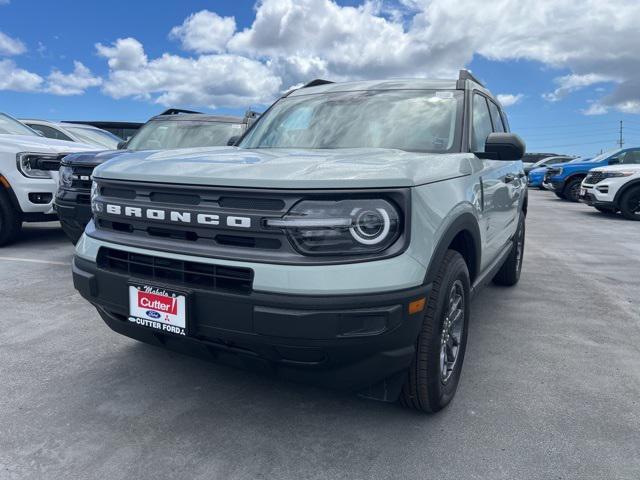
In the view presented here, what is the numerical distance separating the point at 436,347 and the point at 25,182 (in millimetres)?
5461

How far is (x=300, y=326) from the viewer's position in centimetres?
196

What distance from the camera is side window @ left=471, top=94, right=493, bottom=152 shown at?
3.29m

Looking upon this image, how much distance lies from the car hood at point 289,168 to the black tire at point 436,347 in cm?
45

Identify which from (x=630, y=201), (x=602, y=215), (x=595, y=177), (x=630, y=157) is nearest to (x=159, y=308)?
(x=630, y=201)

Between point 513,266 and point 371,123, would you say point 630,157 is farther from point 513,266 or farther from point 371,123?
point 371,123

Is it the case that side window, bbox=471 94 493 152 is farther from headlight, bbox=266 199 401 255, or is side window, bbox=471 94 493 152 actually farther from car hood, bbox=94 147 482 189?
headlight, bbox=266 199 401 255

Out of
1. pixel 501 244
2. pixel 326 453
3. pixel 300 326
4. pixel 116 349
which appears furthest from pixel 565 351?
pixel 116 349

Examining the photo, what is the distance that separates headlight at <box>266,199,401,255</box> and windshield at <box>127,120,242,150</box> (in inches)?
191

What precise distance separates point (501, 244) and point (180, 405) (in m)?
2.63

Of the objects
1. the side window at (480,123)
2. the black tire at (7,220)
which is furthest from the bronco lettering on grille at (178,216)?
the black tire at (7,220)

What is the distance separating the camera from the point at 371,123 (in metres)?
3.18

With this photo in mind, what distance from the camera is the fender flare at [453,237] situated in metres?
2.19

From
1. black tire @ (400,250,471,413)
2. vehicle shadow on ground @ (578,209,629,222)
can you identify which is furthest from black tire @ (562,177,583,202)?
black tire @ (400,250,471,413)

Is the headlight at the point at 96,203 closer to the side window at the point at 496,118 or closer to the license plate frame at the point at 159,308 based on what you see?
the license plate frame at the point at 159,308
